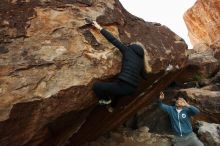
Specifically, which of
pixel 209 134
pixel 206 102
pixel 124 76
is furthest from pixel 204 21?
pixel 124 76

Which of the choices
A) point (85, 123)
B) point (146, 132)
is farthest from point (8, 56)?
point (146, 132)

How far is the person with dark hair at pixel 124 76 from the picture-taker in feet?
27.1

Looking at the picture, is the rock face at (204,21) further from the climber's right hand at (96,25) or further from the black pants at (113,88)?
the black pants at (113,88)

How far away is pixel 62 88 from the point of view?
7914 millimetres

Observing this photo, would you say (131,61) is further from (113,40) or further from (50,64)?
(50,64)

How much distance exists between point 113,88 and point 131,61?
821 millimetres

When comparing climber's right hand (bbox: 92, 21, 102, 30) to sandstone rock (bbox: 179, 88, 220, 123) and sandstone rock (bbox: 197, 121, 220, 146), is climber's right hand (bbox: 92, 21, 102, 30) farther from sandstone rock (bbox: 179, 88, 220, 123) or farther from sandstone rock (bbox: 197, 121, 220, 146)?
sandstone rock (bbox: 179, 88, 220, 123)

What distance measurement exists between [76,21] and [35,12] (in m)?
1.07

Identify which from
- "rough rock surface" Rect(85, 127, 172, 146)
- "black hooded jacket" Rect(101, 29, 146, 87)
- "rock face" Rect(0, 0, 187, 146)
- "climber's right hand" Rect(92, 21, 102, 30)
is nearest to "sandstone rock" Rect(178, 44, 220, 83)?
"rough rock surface" Rect(85, 127, 172, 146)

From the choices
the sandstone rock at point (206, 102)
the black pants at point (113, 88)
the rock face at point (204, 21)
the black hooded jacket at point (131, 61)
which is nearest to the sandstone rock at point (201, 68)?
the sandstone rock at point (206, 102)

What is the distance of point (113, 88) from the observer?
27.0 ft

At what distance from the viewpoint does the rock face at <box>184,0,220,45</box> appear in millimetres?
26484

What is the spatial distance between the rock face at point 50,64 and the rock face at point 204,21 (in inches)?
719

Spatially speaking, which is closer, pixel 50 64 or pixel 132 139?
pixel 50 64
